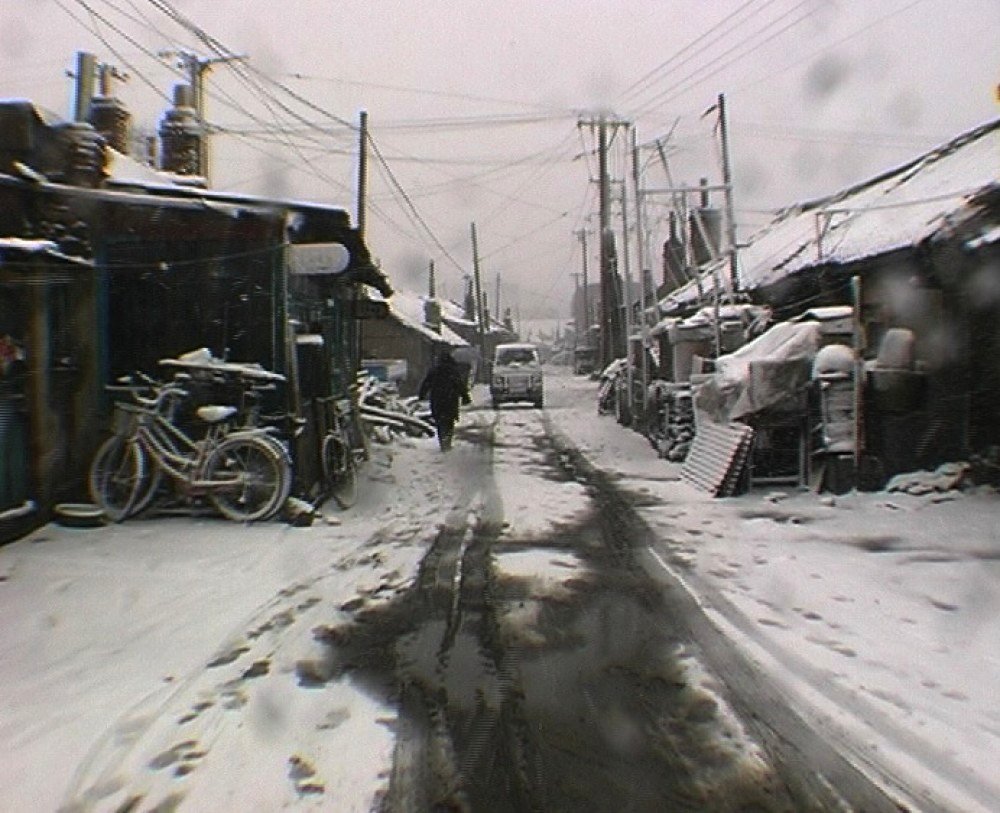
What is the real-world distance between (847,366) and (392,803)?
831 centimetres

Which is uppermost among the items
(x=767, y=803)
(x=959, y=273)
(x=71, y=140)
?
(x=71, y=140)

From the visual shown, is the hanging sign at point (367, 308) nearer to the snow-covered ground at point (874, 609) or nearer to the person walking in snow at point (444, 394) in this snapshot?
the person walking in snow at point (444, 394)

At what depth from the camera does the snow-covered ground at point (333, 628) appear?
354 centimetres

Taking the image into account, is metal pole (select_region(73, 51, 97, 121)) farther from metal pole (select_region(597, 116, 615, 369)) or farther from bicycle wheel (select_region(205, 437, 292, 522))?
metal pole (select_region(597, 116, 615, 369))

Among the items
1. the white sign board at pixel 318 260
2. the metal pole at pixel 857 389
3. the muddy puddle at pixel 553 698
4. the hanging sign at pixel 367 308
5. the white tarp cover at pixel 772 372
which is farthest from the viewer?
the hanging sign at pixel 367 308

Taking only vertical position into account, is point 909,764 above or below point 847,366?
below

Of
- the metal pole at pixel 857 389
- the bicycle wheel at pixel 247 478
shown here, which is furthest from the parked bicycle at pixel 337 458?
the metal pole at pixel 857 389

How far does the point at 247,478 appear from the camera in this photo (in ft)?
27.1

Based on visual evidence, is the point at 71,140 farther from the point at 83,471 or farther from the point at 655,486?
the point at 655,486

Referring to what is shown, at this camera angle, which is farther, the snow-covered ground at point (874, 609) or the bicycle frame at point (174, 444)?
the bicycle frame at point (174, 444)

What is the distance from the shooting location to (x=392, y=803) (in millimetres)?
3281

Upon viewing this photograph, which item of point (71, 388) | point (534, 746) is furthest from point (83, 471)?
point (534, 746)

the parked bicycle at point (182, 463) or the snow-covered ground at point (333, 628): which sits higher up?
the parked bicycle at point (182, 463)

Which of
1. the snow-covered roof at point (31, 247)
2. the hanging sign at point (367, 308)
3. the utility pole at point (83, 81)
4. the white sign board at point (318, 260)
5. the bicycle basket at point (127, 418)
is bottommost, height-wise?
the bicycle basket at point (127, 418)
